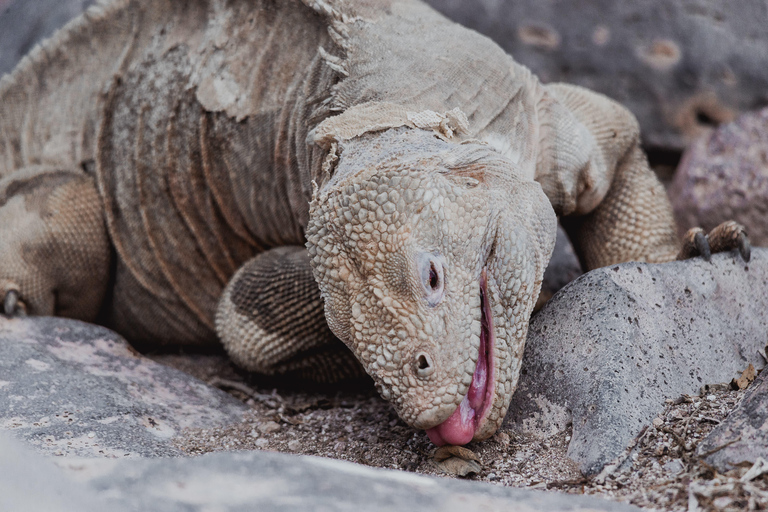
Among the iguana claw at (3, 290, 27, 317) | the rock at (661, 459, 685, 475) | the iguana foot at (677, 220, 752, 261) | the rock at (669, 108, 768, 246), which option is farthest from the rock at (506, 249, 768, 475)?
the iguana claw at (3, 290, 27, 317)

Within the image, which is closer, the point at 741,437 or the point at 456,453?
the point at 741,437

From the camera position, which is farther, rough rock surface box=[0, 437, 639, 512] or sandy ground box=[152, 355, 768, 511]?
sandy ground box=[152, 355, 768, 511]

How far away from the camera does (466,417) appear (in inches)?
109

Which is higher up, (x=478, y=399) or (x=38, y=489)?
(x=38, y=489)

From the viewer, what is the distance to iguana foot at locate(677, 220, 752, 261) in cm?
350

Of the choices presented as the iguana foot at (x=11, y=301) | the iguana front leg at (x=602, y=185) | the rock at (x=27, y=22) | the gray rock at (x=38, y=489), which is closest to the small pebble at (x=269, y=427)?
the gray rock at (x=38, y=489)

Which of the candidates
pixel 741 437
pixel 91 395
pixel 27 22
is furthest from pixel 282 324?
pixel 27 22

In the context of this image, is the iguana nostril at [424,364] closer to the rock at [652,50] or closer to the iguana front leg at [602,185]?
the iguana front leg at [602,185]

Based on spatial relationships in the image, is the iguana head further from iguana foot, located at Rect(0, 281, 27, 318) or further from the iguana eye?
iguana foot, located at Rect(0, 281, 27, 318)

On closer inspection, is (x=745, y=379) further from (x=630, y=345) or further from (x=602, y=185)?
(x=602, y=185)

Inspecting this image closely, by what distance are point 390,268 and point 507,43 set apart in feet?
14.6

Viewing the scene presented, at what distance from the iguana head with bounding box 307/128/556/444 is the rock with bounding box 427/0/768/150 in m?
3.94

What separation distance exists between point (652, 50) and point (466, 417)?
4665 millimetres

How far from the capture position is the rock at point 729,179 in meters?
5.68
